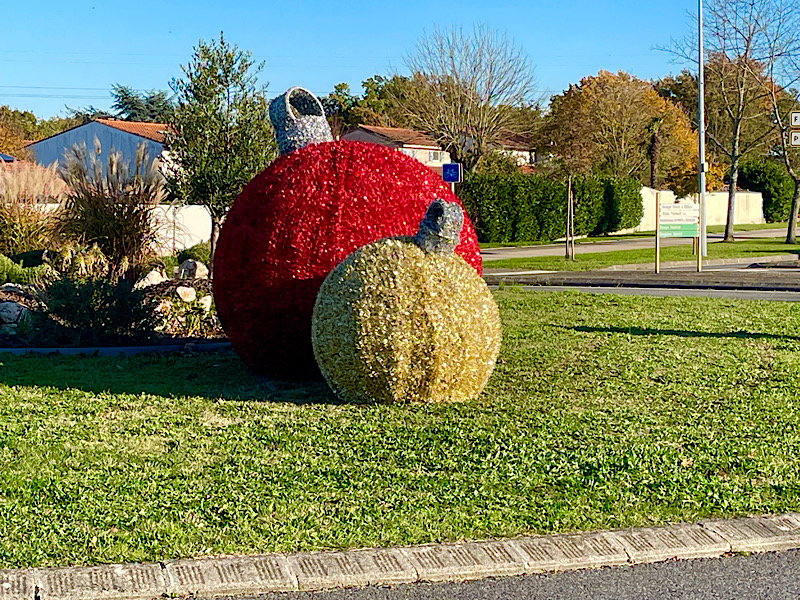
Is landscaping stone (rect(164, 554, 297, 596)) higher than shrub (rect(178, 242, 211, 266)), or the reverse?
shrub (rect(178, 242, 211, 266))

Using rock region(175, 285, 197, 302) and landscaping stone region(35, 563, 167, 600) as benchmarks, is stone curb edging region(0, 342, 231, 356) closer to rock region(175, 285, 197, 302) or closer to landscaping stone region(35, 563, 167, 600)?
rock region(175, 285, 197, 302)

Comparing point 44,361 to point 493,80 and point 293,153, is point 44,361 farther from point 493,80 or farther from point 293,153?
point 493,80

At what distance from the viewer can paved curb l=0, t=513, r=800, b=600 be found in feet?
13.0

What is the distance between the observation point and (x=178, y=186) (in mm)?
14586

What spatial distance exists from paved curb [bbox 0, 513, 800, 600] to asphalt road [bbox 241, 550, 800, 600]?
6cm

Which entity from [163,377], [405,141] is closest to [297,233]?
[163,377]

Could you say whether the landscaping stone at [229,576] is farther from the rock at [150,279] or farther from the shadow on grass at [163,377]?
the rock at [150,279]

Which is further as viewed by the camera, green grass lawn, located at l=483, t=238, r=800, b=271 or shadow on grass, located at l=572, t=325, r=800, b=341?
green grass lawn, located at l=483, t=238, r=800, b=271

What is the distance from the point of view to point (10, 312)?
11.3 meters

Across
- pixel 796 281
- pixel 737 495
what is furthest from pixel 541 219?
pixel 737 495

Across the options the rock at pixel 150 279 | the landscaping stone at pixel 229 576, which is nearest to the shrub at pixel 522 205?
the rock at pixel 150 279

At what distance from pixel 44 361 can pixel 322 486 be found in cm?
496

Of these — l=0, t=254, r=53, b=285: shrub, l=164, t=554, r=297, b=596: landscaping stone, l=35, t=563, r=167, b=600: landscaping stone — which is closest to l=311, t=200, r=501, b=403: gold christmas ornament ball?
l=164, t=554, r=297, b=596: landscaping stone

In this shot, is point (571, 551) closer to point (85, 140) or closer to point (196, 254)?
→ point (196, 254)
